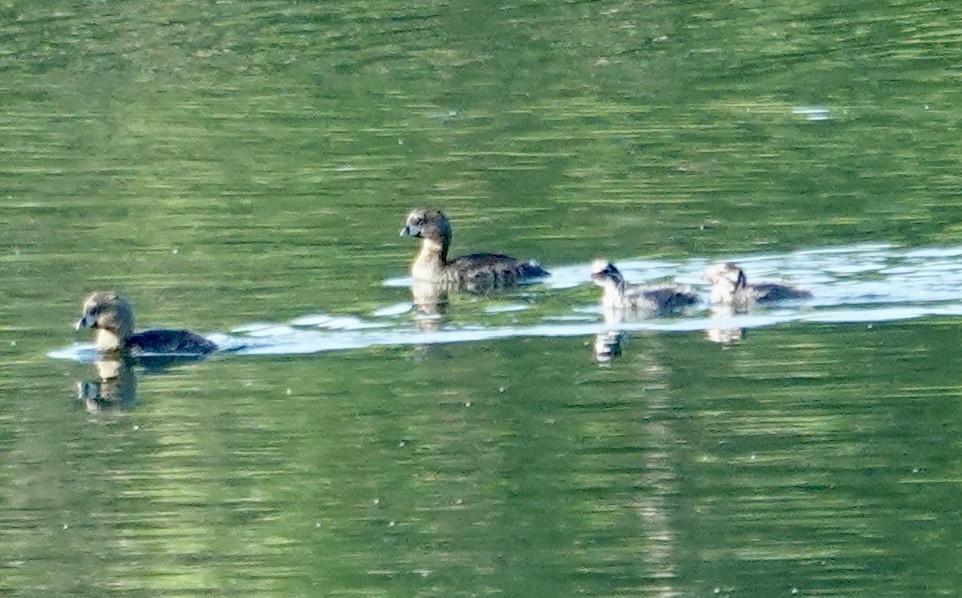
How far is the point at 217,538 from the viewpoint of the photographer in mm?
10148

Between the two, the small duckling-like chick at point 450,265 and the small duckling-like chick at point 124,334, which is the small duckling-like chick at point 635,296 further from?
the small duckling-like chick at point 124,334

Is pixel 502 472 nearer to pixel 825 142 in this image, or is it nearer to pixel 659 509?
pixel 659 509

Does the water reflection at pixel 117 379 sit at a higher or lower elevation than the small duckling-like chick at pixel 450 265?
lower

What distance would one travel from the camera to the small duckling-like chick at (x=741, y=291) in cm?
1410

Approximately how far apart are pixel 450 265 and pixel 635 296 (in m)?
2.04

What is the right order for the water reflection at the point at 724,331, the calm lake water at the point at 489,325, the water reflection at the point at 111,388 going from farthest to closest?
1. the water reflection at the point at 724,331
2. the water reflection at the point at 111,388
3. the calm lake water at the point at 489,325

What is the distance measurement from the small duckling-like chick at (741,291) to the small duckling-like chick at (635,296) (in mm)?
207

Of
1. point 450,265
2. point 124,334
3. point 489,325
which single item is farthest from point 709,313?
point 124,334

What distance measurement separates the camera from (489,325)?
46.9ft

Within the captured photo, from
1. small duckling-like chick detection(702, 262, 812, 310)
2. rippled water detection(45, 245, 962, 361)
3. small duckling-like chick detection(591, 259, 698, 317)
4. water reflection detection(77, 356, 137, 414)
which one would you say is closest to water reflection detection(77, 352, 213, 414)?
water reflection detection(77, 356, 137, 414)

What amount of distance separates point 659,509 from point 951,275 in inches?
192

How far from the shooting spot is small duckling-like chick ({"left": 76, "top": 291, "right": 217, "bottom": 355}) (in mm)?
13477

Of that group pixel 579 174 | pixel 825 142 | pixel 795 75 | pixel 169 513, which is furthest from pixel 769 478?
pixel 795 75

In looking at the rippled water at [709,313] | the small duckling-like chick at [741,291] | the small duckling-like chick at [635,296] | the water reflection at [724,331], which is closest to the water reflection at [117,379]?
the rippled water at [709,313]
